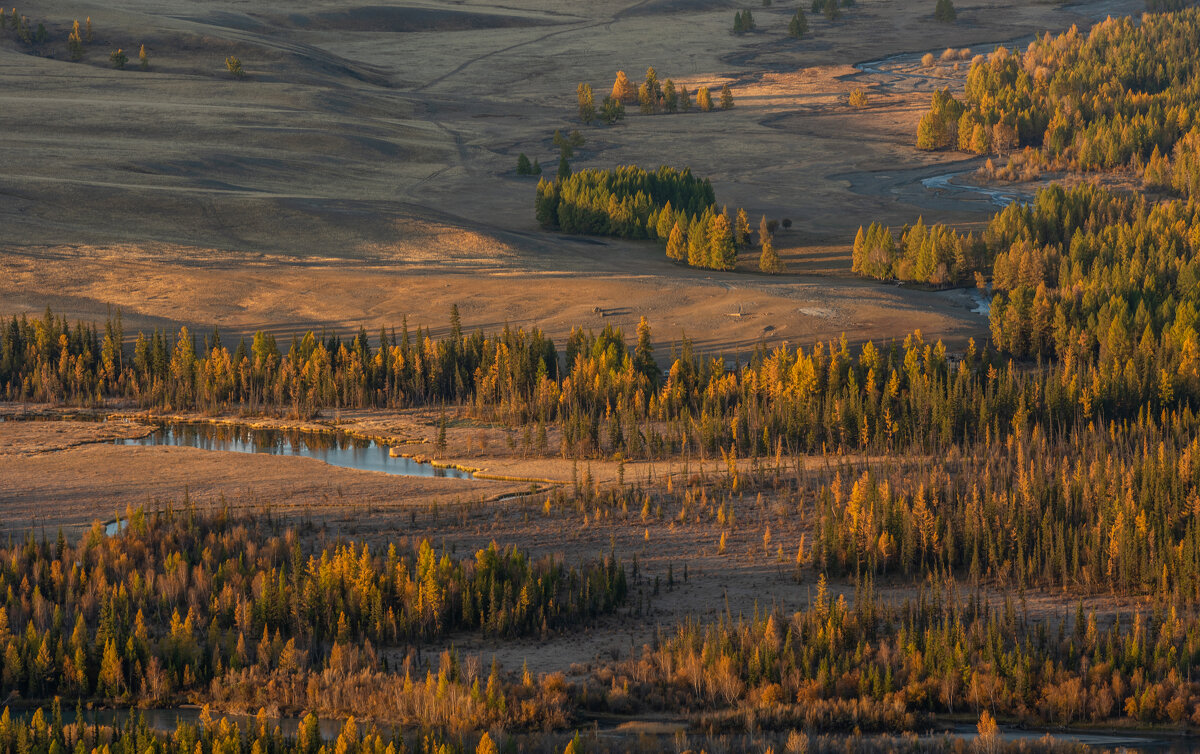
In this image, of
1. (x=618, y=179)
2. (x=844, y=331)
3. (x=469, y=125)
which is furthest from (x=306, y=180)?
(x=844, y=331)

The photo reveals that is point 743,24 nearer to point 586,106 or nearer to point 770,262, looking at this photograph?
point 586,106

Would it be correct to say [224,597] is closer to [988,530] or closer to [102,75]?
[988,530]

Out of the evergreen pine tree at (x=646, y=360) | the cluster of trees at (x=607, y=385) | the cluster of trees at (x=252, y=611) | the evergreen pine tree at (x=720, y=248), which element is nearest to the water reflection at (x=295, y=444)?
the cluster of trees at (x=607, y=385)

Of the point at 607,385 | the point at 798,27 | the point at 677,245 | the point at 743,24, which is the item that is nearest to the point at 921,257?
the point at 677,245

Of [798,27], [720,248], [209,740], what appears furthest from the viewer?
[798,27]

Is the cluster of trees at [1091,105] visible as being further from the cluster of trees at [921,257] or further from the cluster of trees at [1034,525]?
the cluster of trees at [1034,525]

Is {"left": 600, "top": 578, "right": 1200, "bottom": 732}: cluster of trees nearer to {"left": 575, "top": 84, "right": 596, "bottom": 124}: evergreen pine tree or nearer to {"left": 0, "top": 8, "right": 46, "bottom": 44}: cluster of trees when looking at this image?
{"left": 575, "top": 84, "right": 596, "bottom": 124}: evergreen pine tree
